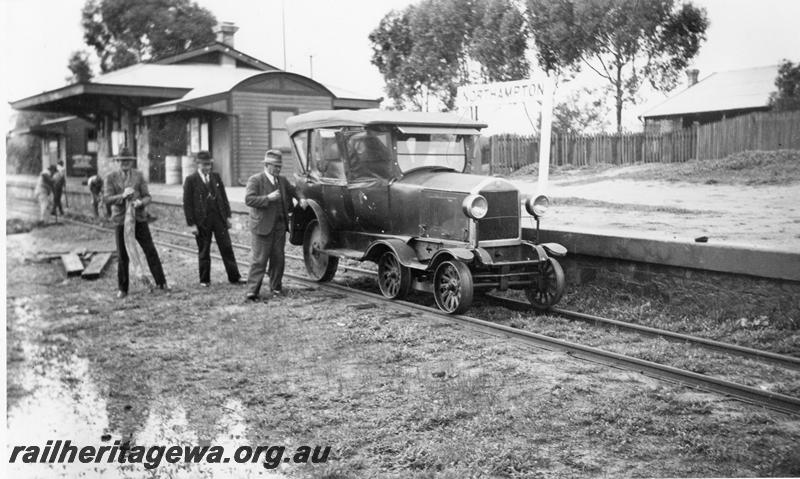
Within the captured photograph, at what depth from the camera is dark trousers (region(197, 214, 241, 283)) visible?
8.52 metres

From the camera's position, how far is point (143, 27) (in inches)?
295

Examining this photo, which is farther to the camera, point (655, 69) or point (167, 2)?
point (167, 2)

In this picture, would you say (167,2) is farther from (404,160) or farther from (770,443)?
(770,443)

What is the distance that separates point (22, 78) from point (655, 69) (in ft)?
15.8

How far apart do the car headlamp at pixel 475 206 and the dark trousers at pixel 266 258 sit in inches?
95.6

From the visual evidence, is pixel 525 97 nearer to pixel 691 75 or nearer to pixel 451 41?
pixel 451 41

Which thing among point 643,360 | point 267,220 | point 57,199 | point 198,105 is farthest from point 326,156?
point 57,199

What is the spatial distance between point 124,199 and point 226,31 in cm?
247

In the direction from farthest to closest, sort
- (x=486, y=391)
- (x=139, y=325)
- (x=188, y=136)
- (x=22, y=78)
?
1. (x=188, y=136)
2. (x=139, y=325)
3. (x=22, y=78)
4. (x=486, y=391)

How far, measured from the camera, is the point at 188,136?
1672 centimetres

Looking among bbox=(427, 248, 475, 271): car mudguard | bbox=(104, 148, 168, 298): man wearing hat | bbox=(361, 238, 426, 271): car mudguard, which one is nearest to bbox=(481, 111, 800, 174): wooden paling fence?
bbox=(361, 238, 426, 271): car mudguard

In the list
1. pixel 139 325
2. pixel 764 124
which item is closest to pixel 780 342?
pixel 764 124

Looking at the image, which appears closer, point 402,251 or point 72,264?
point 402,251

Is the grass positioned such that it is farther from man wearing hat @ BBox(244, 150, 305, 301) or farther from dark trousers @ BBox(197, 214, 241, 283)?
dark trousers @ BBox(197, 214, 241, 283)
